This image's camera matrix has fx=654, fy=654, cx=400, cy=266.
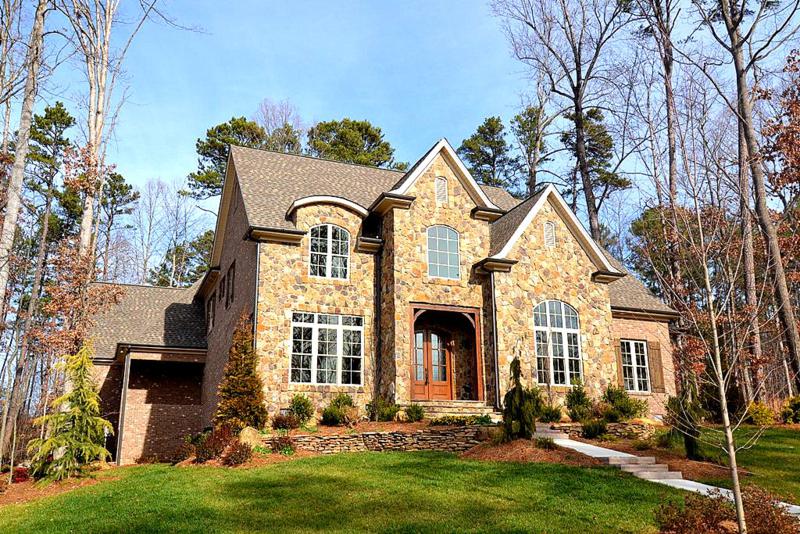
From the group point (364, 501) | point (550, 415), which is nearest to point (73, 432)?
point (364, 501)

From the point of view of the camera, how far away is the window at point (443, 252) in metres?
18.3

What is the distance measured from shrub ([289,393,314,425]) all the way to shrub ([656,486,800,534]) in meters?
9.60

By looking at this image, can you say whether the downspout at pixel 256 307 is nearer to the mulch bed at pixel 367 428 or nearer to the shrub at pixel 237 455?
the mulch bed at pixel 367 428

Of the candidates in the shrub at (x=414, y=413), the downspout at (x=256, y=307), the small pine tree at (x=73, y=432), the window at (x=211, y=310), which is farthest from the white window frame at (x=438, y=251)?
the small pine tree at (x=73, y=432)

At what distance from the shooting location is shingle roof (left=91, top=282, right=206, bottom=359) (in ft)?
75.4

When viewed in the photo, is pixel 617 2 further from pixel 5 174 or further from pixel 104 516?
pixel 104 516

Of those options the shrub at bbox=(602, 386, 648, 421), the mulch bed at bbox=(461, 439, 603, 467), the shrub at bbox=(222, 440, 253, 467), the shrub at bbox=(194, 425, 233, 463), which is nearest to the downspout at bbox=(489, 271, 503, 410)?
the shrub at bbox=(602, 386, 648, 421)

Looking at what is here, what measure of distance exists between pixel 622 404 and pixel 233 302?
1133 centimetres

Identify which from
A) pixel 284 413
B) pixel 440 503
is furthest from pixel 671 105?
pixel 284 413

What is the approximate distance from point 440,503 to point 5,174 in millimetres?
12870

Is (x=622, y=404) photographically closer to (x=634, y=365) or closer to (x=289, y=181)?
(x=634, y=365)

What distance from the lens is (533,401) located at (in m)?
13.8

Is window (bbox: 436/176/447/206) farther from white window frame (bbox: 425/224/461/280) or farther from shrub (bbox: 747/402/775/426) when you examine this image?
shrub (bbox: 747/402/775/426)

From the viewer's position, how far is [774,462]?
41.4 ft
